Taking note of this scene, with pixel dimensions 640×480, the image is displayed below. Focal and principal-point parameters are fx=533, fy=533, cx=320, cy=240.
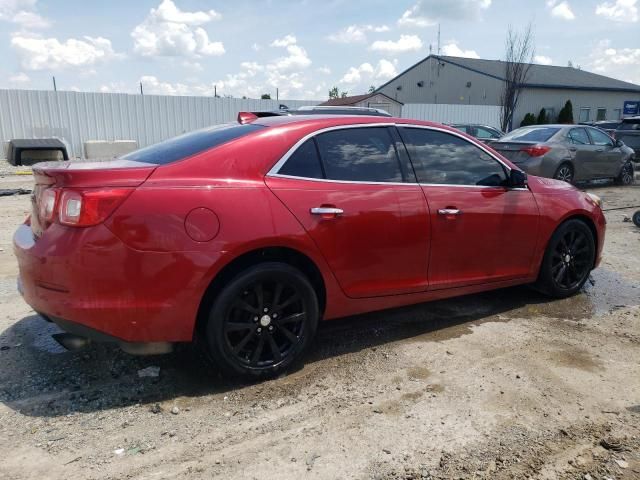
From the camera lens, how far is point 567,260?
194 inches

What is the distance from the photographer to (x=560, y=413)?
10.0 ft

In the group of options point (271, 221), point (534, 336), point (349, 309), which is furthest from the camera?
point (534, 336)

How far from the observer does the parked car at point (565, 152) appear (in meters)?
11.2

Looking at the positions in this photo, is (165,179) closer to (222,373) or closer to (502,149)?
(222,373)

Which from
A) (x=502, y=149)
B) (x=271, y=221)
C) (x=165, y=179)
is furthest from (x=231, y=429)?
(x=502, y=149)

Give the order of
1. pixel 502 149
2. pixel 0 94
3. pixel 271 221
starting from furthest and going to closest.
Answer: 1. pixel 0 94
2. pixel 502 149
3. pixel 271 221

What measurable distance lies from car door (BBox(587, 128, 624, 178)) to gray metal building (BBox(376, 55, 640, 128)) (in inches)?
1036

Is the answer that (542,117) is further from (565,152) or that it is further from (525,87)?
(565,152)

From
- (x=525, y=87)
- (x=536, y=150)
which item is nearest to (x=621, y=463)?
(x=536, y=150)

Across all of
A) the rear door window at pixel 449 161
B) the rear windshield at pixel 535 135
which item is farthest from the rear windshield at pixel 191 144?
the rear windshield at pixel 535 135

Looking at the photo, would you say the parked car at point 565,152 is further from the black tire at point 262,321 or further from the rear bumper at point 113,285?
the rear bumper at point 113,285

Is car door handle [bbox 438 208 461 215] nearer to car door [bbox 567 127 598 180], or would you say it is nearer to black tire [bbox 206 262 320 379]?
black tire [bbox 206 262 320 379]

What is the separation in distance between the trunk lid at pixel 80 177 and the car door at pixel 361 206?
79cm

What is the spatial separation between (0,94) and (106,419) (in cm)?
1999
